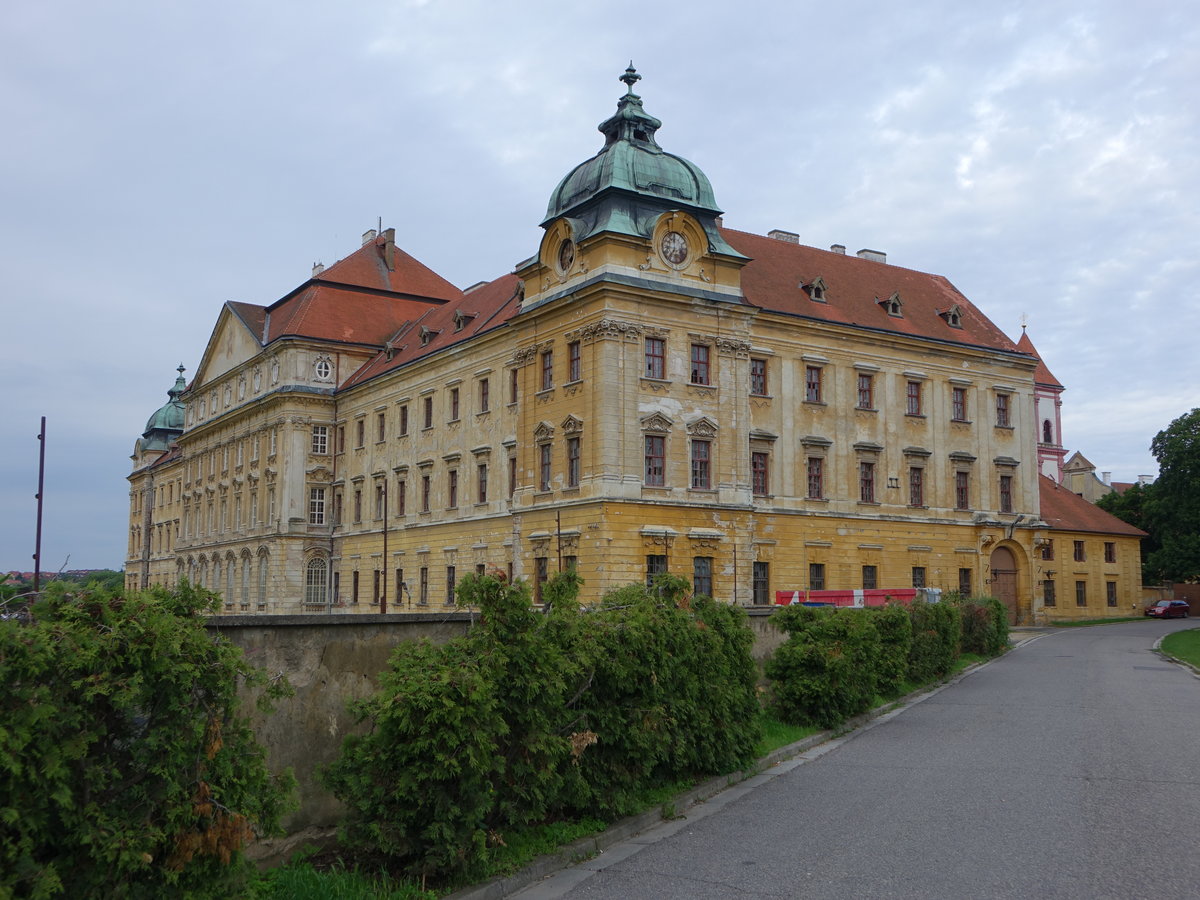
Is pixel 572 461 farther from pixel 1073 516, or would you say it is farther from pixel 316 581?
pixel 1073 516

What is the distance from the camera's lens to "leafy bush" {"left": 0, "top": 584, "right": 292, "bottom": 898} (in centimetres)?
583

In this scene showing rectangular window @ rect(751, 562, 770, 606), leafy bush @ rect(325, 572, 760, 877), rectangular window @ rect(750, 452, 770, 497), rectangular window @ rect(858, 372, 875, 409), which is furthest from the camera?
rectangular window @ rect(858, 372, 875, 409)

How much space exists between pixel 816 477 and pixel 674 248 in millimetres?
11756

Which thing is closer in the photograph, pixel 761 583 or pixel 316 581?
pixel 761 583

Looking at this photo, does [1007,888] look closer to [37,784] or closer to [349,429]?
[37,784]

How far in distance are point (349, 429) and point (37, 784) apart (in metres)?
55.8

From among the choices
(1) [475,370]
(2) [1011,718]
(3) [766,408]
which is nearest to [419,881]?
(2) [1011,718]

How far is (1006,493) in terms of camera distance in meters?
51.9

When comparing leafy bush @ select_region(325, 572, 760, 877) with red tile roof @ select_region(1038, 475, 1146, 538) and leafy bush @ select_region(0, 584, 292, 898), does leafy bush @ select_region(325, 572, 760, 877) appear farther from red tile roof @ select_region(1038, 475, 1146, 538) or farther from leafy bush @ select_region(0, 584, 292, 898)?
red tile roof @ select_region(1038, 475, 1146, 538)

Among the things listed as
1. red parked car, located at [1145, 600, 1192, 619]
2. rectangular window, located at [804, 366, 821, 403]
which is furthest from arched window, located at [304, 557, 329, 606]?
red parked car, located at [1145, 600, 1192, 619]

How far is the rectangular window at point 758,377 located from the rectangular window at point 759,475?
251cm

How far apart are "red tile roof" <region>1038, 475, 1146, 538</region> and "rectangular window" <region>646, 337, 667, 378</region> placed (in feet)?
91.6

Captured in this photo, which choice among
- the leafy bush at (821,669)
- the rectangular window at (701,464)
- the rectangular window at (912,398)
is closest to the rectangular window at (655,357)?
the rectangular window at (701,464)

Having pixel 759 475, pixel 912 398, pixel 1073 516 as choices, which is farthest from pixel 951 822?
pixel 1073 516
